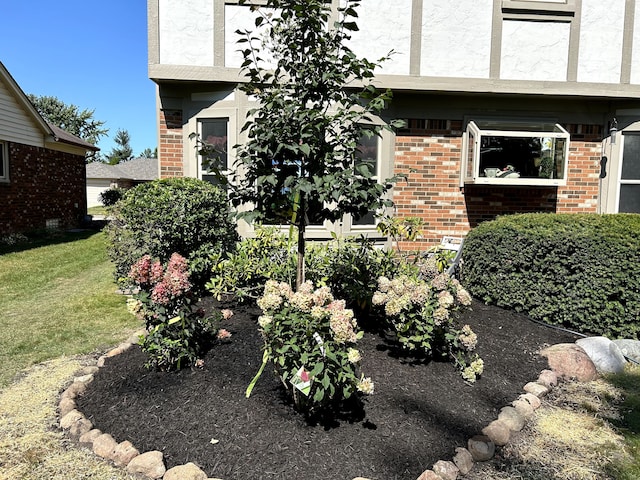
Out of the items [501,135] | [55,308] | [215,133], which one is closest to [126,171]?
[215,133]

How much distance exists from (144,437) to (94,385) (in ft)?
3.00

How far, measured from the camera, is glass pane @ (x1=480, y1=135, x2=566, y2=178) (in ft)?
21.6

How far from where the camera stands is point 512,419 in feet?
9.30

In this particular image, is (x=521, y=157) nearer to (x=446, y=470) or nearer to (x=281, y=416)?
(x=446, y=470)

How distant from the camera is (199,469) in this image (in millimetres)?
2219

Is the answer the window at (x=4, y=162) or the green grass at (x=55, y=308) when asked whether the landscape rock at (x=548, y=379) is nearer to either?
the green grass at (x=55, y=308)

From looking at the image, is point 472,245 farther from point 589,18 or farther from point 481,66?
point 589,18

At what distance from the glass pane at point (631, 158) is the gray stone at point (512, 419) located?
231 inches

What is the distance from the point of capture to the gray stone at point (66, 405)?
287 cm

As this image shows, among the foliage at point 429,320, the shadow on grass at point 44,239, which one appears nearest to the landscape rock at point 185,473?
the foliage at point 429,320

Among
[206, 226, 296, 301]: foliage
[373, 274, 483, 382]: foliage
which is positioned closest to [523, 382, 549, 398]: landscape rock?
[373, 274, 483, 382]: foliage

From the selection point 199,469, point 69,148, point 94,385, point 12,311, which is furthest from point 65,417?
point 69,148

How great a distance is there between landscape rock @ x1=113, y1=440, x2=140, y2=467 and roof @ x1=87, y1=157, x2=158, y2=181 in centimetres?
3060

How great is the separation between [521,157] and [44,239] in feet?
38.1
